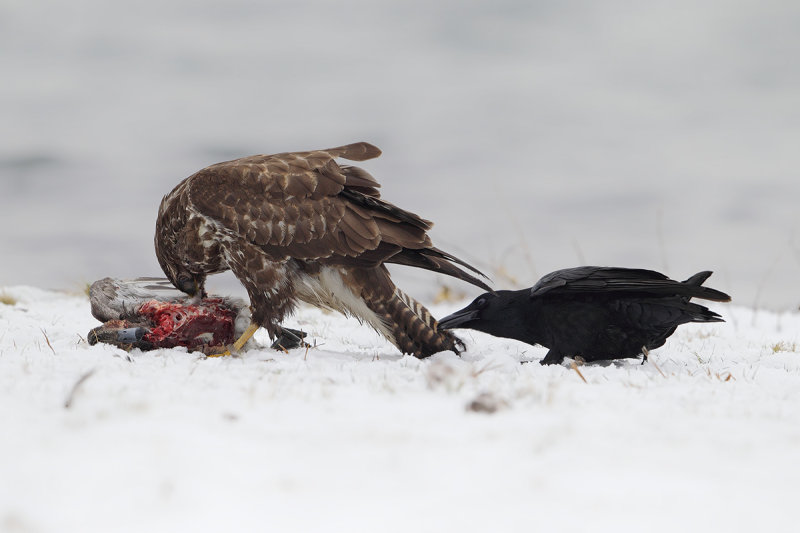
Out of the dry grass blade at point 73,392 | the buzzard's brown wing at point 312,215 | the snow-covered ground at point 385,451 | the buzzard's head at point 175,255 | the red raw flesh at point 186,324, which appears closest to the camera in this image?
the snow-covered ground at point 385,451

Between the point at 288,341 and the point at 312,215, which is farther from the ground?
the point at 312,215

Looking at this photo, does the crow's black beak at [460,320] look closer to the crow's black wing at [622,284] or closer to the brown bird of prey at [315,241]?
the brown bird of prey at [315,241]

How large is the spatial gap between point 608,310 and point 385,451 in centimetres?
312

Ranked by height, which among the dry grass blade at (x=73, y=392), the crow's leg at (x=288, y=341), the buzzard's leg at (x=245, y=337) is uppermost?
the dry grass blade at (x=73, y=392)

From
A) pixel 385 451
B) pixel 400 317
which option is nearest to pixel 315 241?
pixel 400 317

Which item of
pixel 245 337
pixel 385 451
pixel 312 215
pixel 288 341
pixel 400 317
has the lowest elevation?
pixel 288 341

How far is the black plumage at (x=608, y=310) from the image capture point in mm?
5148

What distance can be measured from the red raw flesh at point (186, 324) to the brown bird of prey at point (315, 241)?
391 mm

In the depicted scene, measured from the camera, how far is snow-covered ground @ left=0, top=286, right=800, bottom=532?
2.30 meters

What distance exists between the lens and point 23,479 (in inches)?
98.5

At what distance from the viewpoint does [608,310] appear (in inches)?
211

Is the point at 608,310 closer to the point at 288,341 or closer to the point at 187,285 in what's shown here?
the point at 288,341

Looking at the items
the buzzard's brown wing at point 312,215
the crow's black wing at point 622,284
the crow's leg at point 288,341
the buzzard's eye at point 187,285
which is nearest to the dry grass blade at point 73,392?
the buzzard's brown wing at point 312,215

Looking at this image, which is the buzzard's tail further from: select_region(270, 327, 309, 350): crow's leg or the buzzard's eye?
the buzzard's eye
